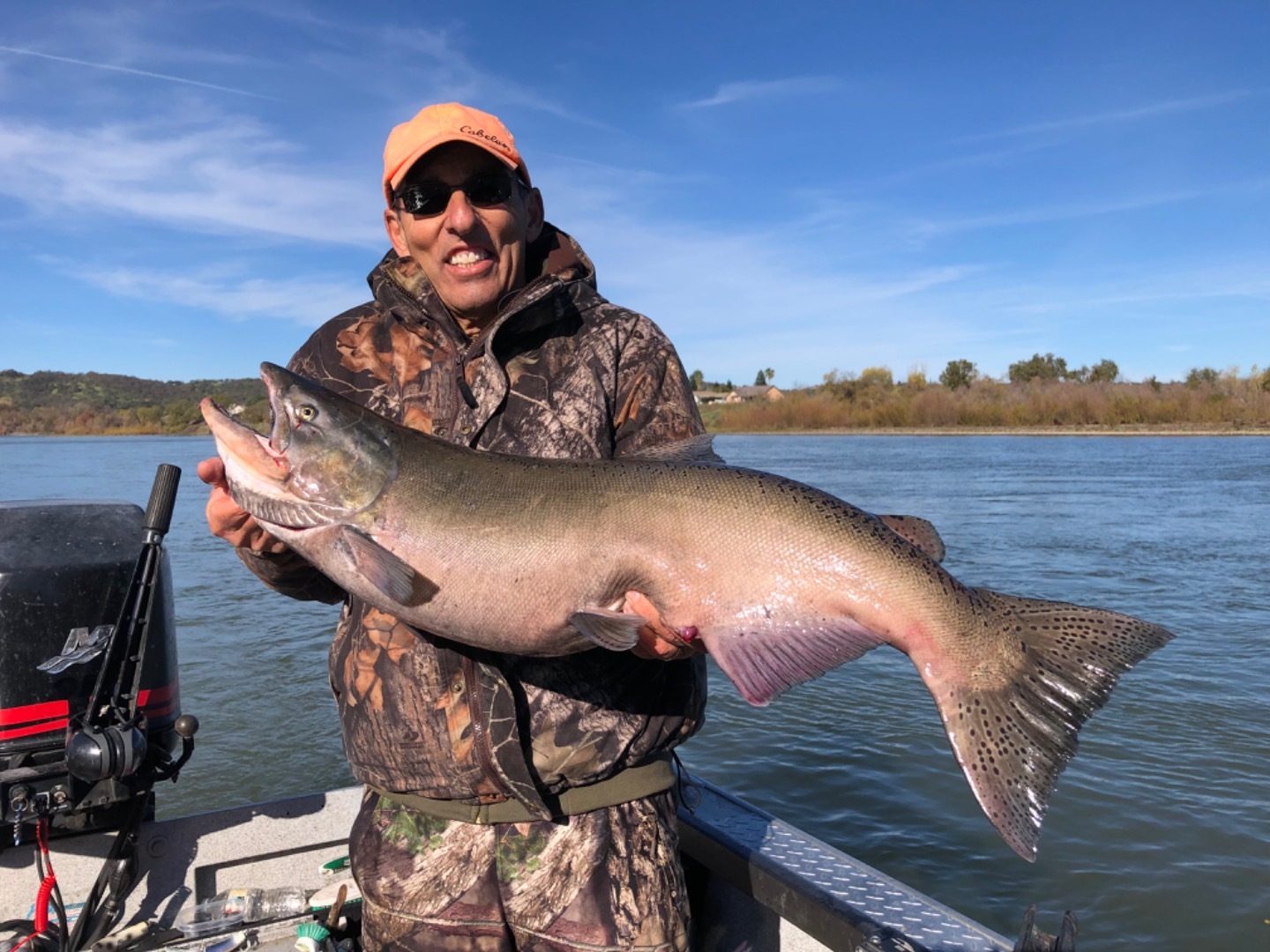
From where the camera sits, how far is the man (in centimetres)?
256

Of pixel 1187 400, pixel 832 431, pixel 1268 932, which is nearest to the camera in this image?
pixel 1268 932

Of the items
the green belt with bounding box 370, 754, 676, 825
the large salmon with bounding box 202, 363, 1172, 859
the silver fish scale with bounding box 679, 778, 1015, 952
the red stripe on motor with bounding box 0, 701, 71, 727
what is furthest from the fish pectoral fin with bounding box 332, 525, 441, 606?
the red stripe on motor with bounding box 0, 701, 71, 727

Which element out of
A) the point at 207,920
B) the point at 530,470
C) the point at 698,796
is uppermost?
the point at 530,470

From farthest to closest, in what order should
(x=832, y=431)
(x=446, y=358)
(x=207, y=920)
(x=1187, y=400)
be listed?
(x=832, y=431), (x=1187, y=400), (x=207, y=920), (x=446, y=358)

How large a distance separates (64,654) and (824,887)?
2.96 m

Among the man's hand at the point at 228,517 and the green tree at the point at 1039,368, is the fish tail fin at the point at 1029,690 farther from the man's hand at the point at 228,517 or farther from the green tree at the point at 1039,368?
the green tree at the point at 1039,368

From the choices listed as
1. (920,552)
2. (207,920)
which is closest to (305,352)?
(920,552)

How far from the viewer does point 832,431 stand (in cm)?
7144

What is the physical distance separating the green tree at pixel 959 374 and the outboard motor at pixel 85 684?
286ft

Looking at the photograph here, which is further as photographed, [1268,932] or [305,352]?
[1268,932]

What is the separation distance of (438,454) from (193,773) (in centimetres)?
675

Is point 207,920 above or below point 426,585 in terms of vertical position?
below

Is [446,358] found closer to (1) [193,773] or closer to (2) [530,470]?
(2) [530,470]

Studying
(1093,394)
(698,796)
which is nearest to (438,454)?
(698,796)
